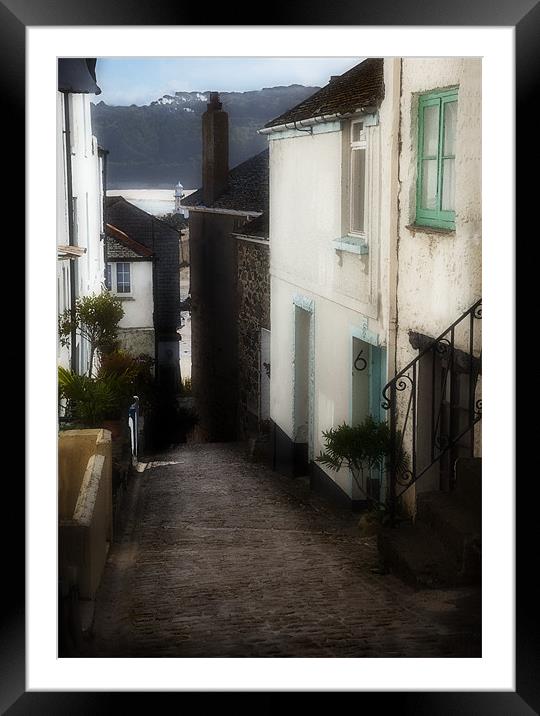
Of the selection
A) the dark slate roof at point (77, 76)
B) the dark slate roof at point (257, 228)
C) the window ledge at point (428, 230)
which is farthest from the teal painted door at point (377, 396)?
the dark slate roof at point (77, 76)

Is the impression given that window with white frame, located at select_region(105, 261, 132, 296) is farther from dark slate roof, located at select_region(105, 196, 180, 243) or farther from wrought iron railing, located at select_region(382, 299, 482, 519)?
wrought iron railing, located at select_region(382, 299, 482, 519)

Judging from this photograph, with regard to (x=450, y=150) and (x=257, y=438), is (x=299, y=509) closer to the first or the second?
(x=257, y=438)

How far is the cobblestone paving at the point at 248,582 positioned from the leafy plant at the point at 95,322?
0.67 metres

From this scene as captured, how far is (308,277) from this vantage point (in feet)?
17.3

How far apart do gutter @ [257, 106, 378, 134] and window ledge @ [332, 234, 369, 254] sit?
1.93 ft

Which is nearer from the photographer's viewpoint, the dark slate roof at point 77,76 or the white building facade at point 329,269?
the dark slate roof at point 77,76

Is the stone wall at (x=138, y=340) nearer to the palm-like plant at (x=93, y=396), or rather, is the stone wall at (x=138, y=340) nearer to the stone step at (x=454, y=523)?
the palm-like plant at (x=93, y=396)

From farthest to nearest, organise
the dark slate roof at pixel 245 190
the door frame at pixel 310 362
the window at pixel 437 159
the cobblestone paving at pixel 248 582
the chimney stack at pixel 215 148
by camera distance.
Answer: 1. the door frame at pixel 310 362
2. the dark slate roof at pixel 245 190
3. the chimney stack at pixel 215 148
4. the window at pixel 437 159
5. the cobblestone paving at pixel 248 582

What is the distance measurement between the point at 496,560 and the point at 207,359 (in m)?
1.72

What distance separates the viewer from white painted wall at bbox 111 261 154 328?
16.7ft

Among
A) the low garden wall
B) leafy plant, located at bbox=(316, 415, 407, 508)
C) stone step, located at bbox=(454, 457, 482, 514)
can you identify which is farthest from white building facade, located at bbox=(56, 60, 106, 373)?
stone step, located at bbox=(454, 457, 482, 514)

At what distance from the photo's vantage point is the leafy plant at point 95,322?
4816mm

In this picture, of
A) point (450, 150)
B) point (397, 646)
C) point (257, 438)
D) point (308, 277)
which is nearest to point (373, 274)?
point (308, 277)

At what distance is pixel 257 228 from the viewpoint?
540 cm
